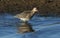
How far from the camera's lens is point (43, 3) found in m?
19.1

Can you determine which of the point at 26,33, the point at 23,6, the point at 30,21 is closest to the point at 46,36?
the point at 26,33

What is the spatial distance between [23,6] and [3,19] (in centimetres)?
292

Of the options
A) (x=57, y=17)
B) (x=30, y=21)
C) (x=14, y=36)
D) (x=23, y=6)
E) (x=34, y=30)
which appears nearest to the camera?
(x=14, y=36)

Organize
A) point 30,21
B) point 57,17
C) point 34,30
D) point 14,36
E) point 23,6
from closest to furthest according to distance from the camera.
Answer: point 14,36
point 34,30
point 30,21
point 57,17
point 23,6

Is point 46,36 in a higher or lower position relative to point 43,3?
lower

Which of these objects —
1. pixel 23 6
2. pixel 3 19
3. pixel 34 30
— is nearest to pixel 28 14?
pixel 34 30

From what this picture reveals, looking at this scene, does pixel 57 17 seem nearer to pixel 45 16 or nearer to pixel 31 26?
pixel 45 16

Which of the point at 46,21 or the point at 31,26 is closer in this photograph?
the point at 31,26

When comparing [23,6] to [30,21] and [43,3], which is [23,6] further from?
[30,21]

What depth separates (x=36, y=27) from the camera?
14469 millimetres

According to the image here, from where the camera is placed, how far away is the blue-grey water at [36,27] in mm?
13117

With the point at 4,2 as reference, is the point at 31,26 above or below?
below

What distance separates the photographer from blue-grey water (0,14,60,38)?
43.0ft

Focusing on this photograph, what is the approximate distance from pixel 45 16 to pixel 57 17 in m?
0.76
